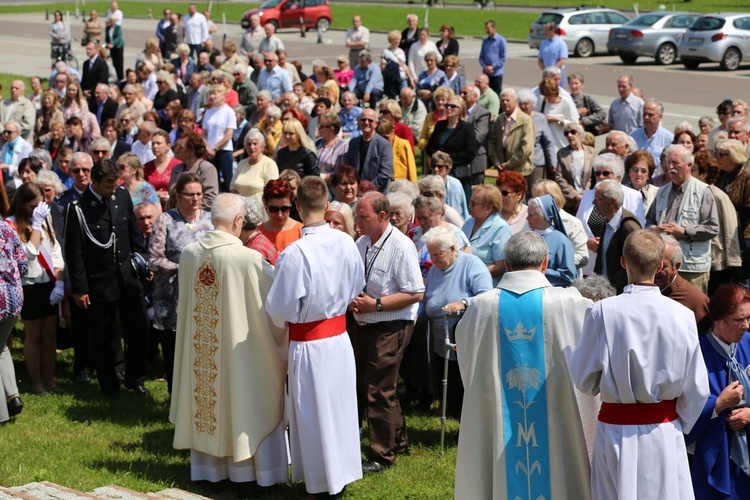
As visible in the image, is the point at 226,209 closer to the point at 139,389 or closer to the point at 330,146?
the point at 139,389

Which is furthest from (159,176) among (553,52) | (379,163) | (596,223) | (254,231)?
(553,52)

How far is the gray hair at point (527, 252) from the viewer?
6.25m

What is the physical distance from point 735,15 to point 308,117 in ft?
61.5

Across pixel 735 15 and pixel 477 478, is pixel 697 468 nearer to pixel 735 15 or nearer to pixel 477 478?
pixel 477 478

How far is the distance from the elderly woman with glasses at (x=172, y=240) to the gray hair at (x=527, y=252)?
3.48 m

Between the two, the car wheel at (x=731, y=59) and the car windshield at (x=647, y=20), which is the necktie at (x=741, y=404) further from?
the car windshield at (x=647, y=20)

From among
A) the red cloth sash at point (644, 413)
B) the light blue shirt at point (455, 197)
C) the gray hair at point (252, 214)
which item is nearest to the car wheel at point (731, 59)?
the light blue shirt at point (455, 197)

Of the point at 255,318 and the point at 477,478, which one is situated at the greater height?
the point at 255,318

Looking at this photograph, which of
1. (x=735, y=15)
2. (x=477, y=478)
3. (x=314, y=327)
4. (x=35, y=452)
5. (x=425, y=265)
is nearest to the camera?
(x=477, y=478)

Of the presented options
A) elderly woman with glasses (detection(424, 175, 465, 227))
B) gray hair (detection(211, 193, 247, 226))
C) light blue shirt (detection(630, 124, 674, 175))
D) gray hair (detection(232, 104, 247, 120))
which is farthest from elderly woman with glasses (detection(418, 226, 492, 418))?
gray hair (detection(232, 104, 247, 120))

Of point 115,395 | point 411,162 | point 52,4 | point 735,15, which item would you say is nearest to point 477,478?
point 115,395

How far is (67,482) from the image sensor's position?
7.69 metres

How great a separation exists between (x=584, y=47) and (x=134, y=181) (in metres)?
26.7

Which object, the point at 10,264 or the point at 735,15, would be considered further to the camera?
the point at 735,15
